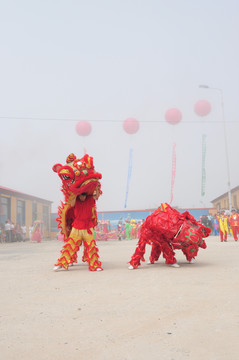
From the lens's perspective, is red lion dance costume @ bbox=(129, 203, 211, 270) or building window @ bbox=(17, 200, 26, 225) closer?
red lion dance costume @ bbox=(129, 203, 211, 270)

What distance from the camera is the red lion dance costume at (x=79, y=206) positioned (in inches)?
229

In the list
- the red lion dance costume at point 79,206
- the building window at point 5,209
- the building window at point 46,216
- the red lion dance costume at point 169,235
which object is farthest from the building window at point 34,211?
the red lion dance costume at point 169,235

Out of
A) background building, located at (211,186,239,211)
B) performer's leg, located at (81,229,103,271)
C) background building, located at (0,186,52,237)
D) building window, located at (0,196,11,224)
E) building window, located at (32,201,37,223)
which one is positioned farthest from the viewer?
background building, located at (211,186,239,211)

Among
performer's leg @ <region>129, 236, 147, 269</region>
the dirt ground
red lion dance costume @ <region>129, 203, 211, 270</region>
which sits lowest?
the dirt ground

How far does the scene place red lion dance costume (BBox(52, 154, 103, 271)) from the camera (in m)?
5.82

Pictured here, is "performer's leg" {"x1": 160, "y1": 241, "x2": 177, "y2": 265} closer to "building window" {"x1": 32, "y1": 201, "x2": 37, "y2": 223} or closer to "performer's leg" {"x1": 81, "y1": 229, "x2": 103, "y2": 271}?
"performer's leg" {"x1": 81, "y1": 229, "x2": 103, "y2": 271}

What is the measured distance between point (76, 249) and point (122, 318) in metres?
3.26

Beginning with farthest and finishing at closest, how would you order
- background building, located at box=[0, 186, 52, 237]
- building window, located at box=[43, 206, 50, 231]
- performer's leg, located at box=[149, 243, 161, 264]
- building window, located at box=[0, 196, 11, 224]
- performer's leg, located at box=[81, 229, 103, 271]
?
1. building window, located at box=[43, 206, 50, 231]
2. background building, located at box=[0, 186, 52, 237]
3. building window, located at box=[0, 196, 11, 224]
4. performer's leg, located at box=[149, 243, 161, 264]
5. performer's leg, located at box=[81, 229, 103, 271]

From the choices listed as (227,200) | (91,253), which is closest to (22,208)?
(91,253)

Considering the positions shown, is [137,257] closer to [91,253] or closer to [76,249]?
[91,253]

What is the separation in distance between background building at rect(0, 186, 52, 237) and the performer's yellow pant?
665 inches

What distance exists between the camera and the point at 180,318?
107 inches

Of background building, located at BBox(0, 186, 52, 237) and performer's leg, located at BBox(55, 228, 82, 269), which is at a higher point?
background building, located at BBox(0, 186, 52, 237)

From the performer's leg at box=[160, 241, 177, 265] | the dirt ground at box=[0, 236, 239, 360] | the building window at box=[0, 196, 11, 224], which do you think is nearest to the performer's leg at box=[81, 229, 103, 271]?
the dirt ground at box=[0, 236, 239, 360]
